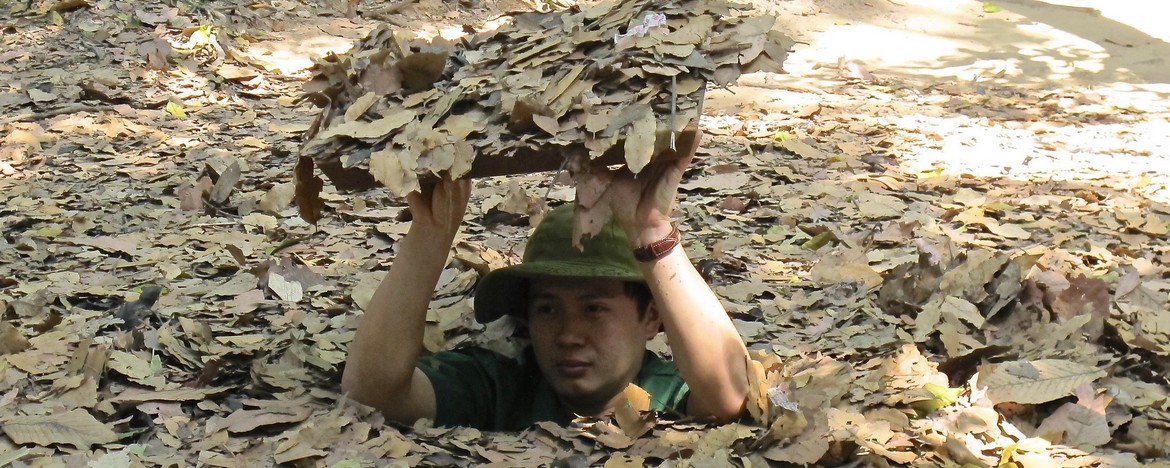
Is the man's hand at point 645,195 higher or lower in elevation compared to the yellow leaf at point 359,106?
lower

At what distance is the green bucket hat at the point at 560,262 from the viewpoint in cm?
248

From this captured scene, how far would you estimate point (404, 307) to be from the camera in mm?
2311

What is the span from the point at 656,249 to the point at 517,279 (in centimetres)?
64

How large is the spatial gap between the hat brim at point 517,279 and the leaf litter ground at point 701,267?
0.23 metres

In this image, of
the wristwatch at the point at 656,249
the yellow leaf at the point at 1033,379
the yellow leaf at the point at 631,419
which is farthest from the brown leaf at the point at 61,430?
the yellow leaf at the point at 1033,379

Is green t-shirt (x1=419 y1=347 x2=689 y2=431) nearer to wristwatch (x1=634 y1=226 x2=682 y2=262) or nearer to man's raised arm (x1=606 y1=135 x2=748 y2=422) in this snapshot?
man's raised arm (x1=606 y1=135 x2=748 y2=422)

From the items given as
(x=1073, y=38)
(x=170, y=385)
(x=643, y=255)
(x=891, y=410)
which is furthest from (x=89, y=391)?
(x=1073, y=38)

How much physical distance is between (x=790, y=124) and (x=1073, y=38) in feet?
14.5

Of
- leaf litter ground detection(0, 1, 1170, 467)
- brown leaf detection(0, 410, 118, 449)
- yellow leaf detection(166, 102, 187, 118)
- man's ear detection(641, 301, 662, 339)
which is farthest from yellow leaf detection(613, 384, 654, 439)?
yellow leaf detection(166, 102, 187, 118)

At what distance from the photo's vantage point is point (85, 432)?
226cm

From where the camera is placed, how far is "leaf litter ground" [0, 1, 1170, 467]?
2.30 meters

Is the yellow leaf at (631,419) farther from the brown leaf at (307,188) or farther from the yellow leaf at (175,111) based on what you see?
the yellow leaf at (175,111)

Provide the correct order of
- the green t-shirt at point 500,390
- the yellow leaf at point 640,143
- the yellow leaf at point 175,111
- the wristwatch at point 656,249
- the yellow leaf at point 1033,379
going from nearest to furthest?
the yellow leaf at point 640,143
the wristwatch at point 656,249
the yellow leaf at point 1033,379
the green t-shirt at point 500,390
the yellow leaf at point 175,111

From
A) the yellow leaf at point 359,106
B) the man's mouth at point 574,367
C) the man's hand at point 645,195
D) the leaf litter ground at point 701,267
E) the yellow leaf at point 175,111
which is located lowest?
the yellow leaf at point 175,111
